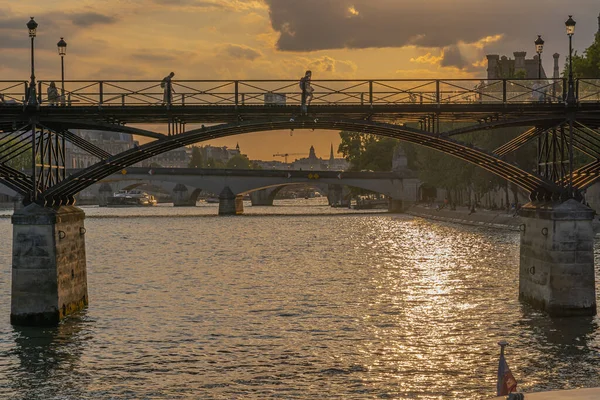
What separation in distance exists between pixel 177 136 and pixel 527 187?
14.9 metres

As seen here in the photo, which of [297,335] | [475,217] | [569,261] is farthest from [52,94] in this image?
[475,217]

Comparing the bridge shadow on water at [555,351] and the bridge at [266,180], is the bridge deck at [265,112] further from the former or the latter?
the bridge at [266,180]

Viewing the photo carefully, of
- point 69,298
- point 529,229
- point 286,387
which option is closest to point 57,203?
point 69,298

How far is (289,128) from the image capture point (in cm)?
4331

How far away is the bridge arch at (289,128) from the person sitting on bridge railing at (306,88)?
A: 0.86m

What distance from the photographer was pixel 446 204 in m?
139

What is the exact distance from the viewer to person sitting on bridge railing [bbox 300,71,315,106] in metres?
40.3

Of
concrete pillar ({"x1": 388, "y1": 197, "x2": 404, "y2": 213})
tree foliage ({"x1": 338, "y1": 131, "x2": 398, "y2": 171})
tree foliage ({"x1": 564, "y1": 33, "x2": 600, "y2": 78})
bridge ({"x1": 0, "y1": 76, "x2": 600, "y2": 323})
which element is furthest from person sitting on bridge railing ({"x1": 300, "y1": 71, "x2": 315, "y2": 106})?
tree foliage ({"x1": 338, "y1": 131, "x2": 398, "y2": 171})

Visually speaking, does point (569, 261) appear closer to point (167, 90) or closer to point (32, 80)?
point (167, 90)

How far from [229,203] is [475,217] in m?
57.4

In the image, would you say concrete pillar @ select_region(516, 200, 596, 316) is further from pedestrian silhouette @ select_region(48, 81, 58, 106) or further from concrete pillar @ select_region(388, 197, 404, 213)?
concrete pillar @ select_region(388, 197, 404, 213)

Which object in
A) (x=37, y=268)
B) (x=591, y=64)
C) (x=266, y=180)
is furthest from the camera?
(x=266, y=180)

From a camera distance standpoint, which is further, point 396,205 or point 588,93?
point 396,205

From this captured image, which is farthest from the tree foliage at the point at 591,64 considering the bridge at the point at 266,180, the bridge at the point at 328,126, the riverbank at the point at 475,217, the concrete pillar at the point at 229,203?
the concrete pillar at the point at 229,203
